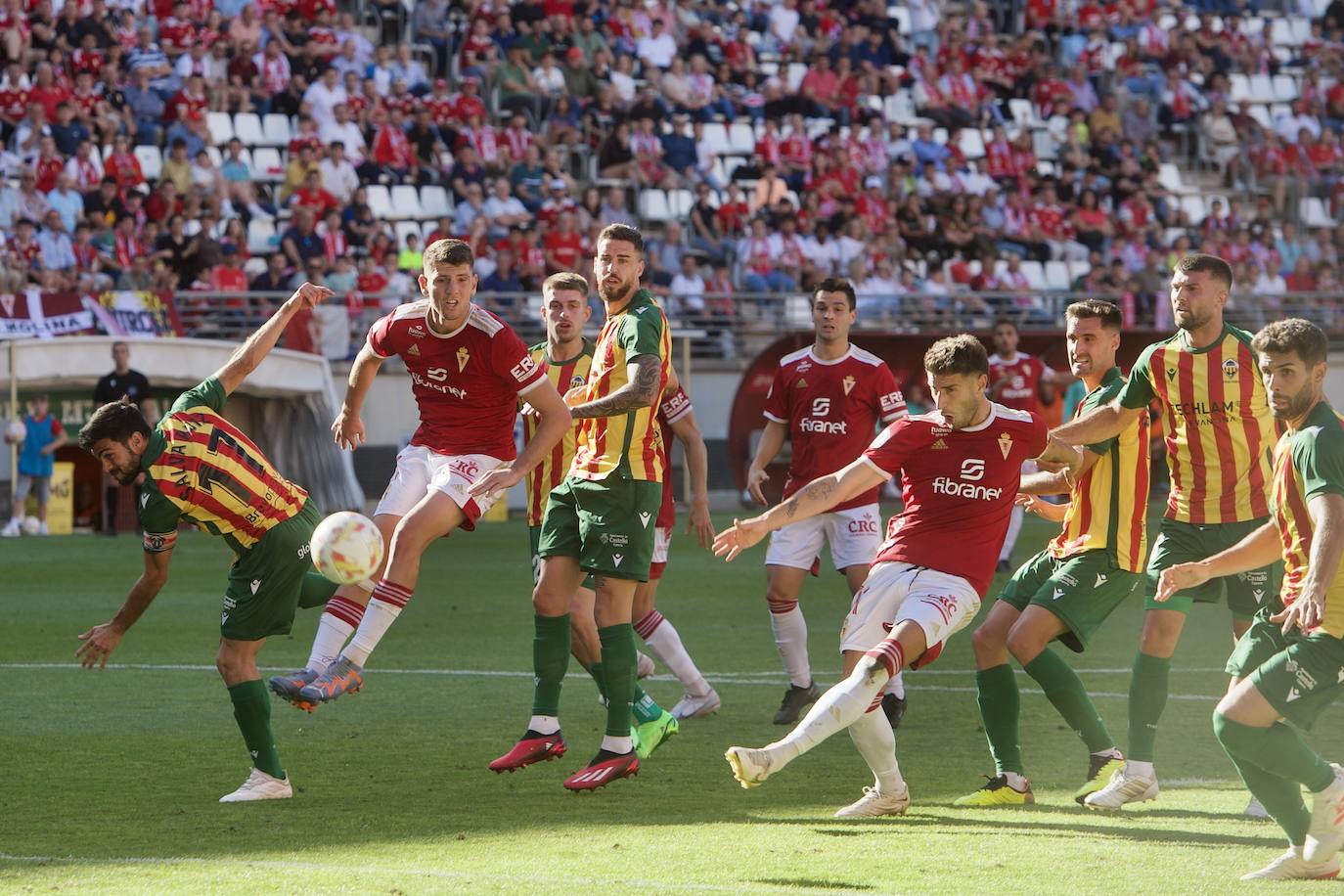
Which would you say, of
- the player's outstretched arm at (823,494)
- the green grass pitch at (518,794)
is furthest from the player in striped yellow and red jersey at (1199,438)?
the player's outstretched arm at (823,494)

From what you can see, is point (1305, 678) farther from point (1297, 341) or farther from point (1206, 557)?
point (1206, 557)

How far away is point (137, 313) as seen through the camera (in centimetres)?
2145

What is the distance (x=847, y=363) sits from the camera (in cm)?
1025

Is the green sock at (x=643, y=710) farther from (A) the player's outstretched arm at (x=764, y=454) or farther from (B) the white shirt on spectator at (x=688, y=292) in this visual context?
(B) the white shirt on spectator at (x=688, y=292)

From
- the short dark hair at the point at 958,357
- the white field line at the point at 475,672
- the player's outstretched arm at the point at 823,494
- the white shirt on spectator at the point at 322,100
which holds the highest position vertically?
the white shirt on spectator at the point at 322,100

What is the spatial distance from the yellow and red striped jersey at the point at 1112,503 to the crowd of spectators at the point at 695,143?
16008 millimetres

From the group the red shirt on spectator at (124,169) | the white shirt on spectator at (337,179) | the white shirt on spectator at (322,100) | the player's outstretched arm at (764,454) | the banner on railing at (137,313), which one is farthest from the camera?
the white shirt on spectator at (322,100)

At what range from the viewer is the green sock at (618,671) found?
25.7 ft

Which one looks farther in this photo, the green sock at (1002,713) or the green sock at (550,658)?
the green sock at (550,658)

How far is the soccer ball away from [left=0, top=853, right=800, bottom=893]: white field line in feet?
4.96

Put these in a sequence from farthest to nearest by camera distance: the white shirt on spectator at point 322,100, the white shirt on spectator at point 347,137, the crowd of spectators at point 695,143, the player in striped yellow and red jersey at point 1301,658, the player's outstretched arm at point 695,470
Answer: the white shirt on spectator at point 347,137
the white shirt on spectator at point 322,100
the crowd of spectators at point 695,143
the player's outstretched arm at point 695,470
the player in striped yellow and red jersey at point 1301,658

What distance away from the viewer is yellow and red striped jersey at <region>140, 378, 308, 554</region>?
729 centimetres

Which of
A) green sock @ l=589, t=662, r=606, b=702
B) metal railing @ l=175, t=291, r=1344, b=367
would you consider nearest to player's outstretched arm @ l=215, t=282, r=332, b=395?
green sock @ l=589, t=662, r=606, b=702

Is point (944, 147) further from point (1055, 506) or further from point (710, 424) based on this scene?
point (1055, 506)
